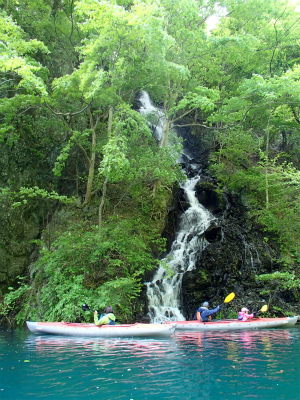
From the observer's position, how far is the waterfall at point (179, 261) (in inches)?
489

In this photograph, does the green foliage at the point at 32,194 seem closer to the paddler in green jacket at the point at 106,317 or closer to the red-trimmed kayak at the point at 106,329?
the red-trimmed kayak at the point at 106,329

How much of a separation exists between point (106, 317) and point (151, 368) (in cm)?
393

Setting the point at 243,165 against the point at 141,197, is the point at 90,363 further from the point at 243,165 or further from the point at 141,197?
the point at 243,165

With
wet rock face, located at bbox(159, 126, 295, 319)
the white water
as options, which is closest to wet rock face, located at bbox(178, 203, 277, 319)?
wet rock face, located at bbox(159, 126, 295, 319)

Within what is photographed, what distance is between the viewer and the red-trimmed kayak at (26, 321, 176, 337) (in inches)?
345

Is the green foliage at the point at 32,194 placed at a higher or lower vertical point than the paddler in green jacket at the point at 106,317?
higher

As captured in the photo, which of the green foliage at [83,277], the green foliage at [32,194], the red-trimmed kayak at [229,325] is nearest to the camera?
the green foliage at [83,277]

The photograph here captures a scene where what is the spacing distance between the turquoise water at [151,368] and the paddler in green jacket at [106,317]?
63cm

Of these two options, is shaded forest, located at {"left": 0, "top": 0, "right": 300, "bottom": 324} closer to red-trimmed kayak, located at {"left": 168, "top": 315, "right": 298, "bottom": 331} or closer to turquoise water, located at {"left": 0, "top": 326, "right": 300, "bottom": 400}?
red-trimmed kayak, located at {"left": 168, "top": 315, "right": 298, "bottom": 331}

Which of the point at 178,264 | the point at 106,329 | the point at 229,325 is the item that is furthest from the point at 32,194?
the point at 229,325

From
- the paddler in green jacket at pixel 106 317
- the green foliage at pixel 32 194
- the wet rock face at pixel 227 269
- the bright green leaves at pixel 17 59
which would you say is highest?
the bright green leaves at pixel 17 59

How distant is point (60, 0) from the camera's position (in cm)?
1576

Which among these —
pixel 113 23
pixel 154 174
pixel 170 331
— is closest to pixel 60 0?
pixel 113 23

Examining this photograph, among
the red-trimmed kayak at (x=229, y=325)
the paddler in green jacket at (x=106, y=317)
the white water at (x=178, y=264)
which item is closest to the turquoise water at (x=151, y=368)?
the paddler in green jacket at (x=106, y=317)
